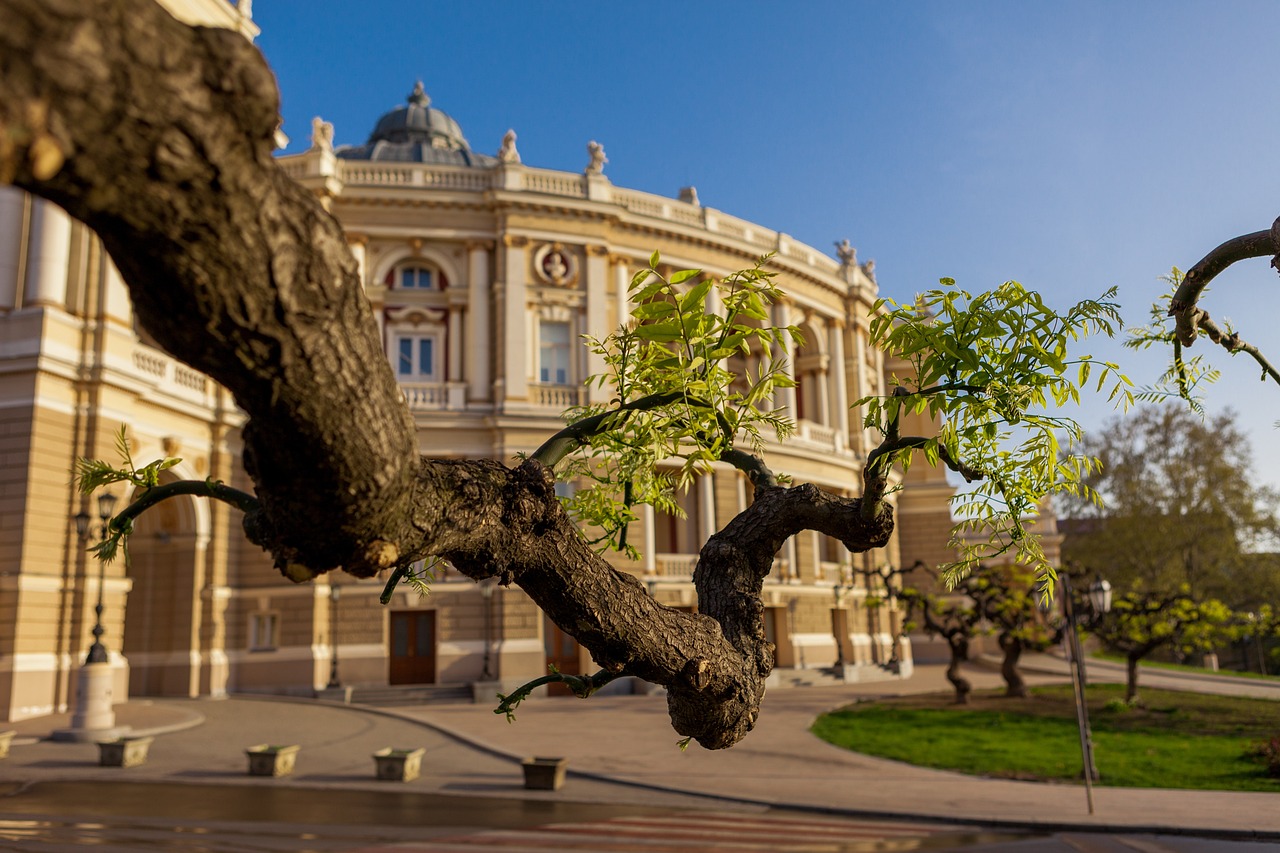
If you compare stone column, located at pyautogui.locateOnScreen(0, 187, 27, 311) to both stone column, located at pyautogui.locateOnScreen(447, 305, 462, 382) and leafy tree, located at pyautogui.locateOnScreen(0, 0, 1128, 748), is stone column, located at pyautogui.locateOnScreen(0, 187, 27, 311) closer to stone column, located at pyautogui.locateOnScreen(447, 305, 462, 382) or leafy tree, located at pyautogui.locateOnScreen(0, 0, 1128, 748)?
stone column, located at pyautogui.locateOnScreen(447, 305, 462, 382)

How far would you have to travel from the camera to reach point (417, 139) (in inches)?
1720

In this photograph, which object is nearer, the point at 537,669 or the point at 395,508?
the point at 395,508

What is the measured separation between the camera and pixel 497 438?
3119 cm

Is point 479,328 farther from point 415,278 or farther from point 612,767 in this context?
point 612,767

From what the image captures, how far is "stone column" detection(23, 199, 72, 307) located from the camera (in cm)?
2303

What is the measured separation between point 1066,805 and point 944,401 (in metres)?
13.9

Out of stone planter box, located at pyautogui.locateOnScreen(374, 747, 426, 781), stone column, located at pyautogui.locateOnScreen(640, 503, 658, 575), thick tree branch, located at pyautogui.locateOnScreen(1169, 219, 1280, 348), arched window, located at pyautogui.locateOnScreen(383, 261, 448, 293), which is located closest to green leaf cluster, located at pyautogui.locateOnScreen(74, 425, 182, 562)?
thick tree branch, located at pyautogui.locateOnScreen(1169, 219, 1280, 348)

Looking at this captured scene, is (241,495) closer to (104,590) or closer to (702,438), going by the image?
(702,438)

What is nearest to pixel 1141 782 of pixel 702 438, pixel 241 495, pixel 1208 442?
pixel 702 438

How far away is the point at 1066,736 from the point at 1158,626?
6.19 m

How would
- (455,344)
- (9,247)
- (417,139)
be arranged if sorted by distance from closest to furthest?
(9,247), (455,344), (417,139)

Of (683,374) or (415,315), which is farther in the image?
(415,315)

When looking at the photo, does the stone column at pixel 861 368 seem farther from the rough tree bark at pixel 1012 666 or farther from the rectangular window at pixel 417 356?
the rectangular window at pixel 417 356

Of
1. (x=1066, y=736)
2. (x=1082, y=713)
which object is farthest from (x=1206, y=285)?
(x=1066, y=736)
